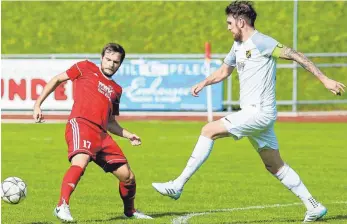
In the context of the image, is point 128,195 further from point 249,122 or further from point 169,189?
point 249,122

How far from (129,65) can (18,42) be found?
44.9 feet

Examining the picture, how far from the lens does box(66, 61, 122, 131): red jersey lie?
10141mm

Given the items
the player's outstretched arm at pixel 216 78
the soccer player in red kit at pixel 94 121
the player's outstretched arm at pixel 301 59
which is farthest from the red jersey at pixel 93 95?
the player's outstretched arm at pixel 301 59

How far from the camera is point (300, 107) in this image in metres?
32.5

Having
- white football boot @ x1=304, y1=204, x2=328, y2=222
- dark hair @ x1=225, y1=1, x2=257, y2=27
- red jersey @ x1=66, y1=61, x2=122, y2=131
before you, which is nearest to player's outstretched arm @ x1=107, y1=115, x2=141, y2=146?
red jersey @ x1=66, y1=61, x2=122, y2=131

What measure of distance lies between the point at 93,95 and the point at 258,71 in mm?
1649

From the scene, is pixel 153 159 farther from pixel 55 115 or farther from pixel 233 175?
pixel 55 115

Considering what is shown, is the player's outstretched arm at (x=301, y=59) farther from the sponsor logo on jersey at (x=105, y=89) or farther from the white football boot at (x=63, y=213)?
the white football boot at (x=63, y=213)

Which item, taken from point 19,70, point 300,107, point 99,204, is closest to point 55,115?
point 19,70

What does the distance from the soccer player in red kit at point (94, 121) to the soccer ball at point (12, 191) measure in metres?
0.55

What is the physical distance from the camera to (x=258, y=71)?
9.93m

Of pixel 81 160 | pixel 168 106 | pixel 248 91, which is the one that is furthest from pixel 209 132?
pixel 168 106

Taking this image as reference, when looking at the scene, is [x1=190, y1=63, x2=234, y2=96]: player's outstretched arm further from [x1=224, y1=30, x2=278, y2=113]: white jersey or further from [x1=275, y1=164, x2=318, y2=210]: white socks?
[x1=275, y1=164, x2=318, y2=210]: white socks

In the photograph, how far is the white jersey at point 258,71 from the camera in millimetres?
9906
